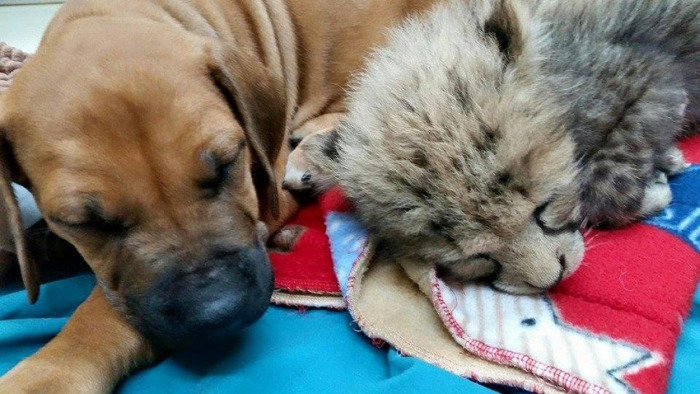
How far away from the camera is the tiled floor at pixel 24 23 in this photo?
2.90 m

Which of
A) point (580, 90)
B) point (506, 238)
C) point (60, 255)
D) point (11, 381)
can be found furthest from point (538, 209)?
point (60, 255)

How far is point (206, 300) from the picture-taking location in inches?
41.5

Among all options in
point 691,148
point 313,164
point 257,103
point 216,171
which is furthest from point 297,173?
point 691,148

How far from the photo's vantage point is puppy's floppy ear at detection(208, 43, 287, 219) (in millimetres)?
1294

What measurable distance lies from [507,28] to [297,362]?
72 cm

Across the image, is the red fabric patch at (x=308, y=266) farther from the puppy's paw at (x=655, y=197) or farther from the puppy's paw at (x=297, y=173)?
the puppy's paw at (x=655, y=197)

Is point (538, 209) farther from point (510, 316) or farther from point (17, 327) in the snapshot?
point (17, 327)

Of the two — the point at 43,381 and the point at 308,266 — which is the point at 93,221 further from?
the point at 308,266

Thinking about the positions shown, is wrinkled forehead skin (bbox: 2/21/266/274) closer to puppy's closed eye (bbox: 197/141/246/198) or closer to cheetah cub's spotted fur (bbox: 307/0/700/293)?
puppy's closed eye (bbox: 197/141/246/198)

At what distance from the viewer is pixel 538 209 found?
1198mm

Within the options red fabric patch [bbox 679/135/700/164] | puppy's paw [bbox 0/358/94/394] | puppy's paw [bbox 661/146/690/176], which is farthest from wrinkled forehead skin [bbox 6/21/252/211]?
red fabric patch [bbox 679/135/700/164]

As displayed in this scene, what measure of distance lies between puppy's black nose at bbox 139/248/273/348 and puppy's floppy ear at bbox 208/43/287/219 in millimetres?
275

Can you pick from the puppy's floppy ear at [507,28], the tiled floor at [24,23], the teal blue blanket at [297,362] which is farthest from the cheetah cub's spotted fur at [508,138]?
the tiled floor at [24,23]

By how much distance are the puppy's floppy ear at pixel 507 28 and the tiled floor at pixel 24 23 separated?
2157 millimetres
